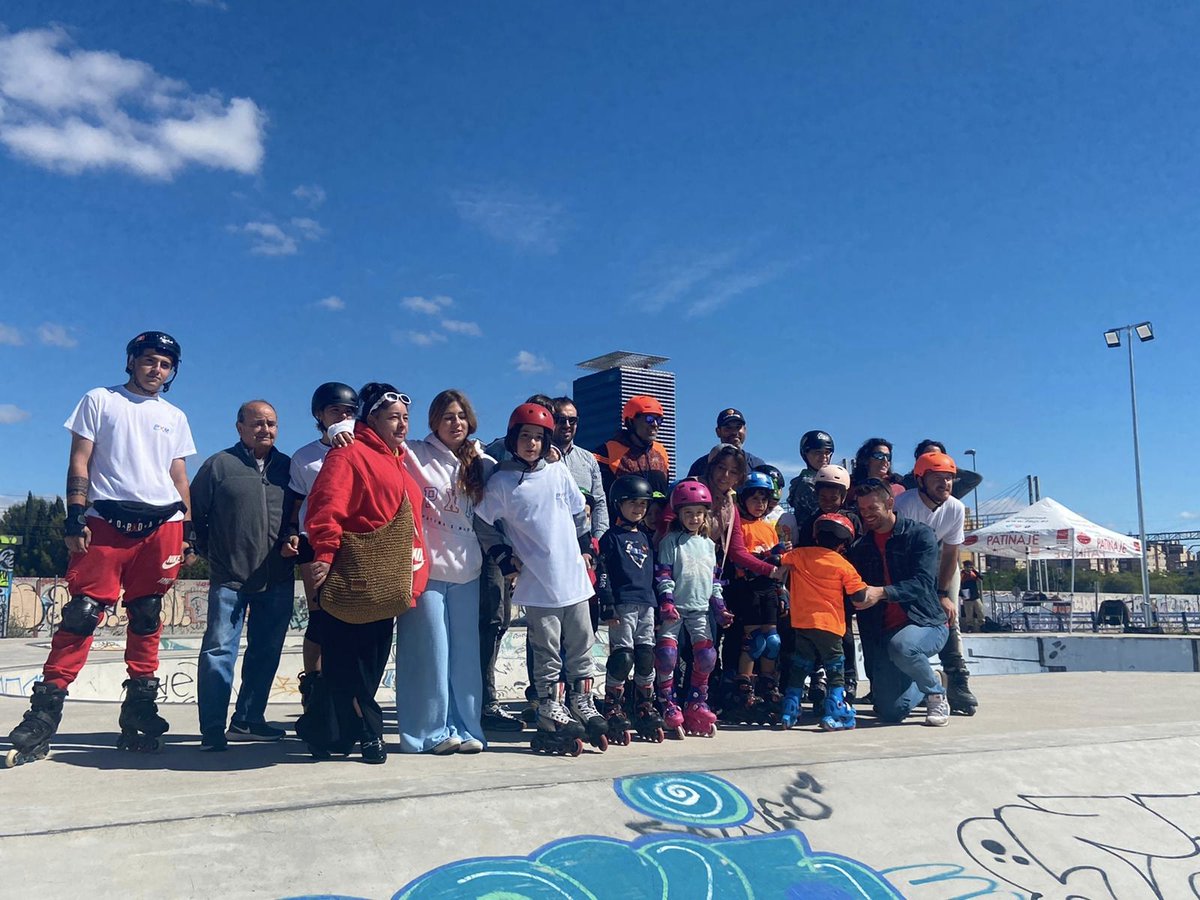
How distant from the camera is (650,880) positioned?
2.97 meters

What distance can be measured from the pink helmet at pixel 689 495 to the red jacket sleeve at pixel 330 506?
7.23 ft

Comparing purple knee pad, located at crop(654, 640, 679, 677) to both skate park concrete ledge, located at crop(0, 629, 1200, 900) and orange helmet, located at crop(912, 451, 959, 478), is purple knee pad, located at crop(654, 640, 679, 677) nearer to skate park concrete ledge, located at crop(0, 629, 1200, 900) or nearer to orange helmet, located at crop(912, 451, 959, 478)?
skate park concrete ledge, located at crop(0, 629, 1200, 900)

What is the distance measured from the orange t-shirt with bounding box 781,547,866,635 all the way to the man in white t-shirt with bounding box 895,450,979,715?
3.52 ft

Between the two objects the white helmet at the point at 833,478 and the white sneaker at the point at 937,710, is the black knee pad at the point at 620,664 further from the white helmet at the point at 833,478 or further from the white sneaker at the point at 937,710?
the white sneaker at the point at 937,710

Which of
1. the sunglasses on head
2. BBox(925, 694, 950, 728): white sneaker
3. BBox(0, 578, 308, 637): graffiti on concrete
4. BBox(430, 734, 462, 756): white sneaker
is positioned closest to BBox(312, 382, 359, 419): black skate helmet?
the sunglasses on head

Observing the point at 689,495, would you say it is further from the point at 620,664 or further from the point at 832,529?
the point at 620,664

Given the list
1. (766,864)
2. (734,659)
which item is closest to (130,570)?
(766,864)

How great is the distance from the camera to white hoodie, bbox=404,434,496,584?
4.36m

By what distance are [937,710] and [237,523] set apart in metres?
4.72

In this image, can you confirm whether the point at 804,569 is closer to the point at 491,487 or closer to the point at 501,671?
the point at 491,487

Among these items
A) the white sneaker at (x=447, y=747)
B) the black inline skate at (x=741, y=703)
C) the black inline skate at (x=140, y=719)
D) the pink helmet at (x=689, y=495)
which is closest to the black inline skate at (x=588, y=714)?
the white sneaker at (x=447, y=747)

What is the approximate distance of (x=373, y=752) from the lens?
154 inches

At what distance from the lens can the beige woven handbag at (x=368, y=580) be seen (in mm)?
3820

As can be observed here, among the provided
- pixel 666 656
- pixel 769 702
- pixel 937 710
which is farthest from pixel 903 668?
pixel 666 656
